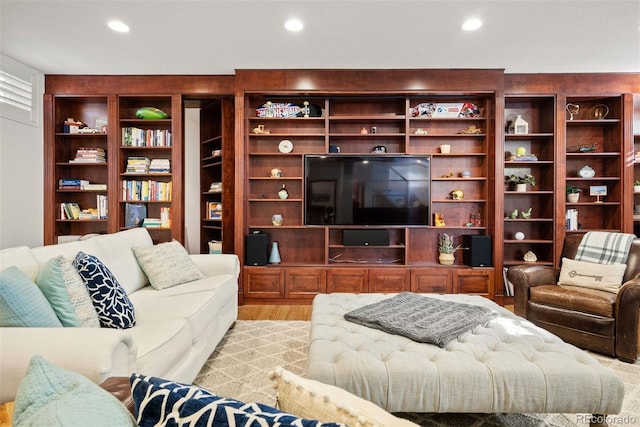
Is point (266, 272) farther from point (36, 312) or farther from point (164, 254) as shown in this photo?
point (36, 312)

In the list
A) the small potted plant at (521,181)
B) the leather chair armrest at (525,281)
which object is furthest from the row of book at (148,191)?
the small potted plant at (521,181)

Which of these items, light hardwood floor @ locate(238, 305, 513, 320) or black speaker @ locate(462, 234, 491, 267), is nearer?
light hardwood floor @ locate(238, 305, 513, 320)

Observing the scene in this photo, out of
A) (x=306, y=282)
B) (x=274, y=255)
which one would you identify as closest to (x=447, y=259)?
(x=306, y=282)

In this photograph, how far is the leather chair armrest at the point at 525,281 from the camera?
9.11 ft

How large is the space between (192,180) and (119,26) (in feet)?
7.39

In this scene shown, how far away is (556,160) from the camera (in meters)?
3.85

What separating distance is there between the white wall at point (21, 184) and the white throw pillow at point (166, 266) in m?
2.08

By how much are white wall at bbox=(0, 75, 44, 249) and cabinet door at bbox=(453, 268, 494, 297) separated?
481 centimetres

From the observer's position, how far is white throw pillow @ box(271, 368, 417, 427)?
0.54 meters

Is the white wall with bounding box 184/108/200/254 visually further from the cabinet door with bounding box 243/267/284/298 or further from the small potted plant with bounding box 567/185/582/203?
the small potted plant with bounding box 567/185/582/203

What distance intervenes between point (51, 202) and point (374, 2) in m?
4.13

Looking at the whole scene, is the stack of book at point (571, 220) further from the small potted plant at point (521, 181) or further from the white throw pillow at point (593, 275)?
the white throw pillow at point (593, 275)

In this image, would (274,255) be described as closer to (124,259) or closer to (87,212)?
(124,259)

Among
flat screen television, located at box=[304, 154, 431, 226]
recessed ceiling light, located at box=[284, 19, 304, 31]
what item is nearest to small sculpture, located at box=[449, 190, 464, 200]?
flat screen television, located at box=[304, 154, 431, 226]
